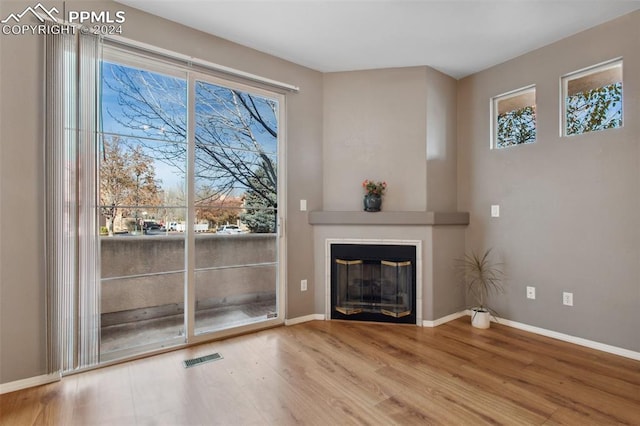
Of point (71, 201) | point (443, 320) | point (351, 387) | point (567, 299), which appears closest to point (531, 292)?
point (567, 299)

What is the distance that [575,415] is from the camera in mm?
1758

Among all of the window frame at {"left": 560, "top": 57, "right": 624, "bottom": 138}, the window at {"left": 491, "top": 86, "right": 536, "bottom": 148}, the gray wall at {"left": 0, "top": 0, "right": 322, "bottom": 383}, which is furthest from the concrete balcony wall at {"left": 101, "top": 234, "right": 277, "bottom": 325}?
the window frame at {"left": 560, "top": 57, "right": 624, "bottom": 138}

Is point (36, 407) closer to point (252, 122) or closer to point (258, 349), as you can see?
point (258, 349)

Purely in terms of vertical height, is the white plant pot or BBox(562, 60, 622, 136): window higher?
BBox(562, 60, 622, 136): window

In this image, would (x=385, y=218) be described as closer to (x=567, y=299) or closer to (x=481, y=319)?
(x=481, y=319)

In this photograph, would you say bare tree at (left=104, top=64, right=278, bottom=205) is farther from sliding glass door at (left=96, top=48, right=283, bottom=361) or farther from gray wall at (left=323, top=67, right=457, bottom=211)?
gray wall at (left=323, top=67, right=457, bottom=211)

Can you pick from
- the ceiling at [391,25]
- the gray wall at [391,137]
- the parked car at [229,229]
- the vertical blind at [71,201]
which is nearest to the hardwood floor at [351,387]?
the vertical blind at [71,201]

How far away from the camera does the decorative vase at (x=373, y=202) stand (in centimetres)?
328

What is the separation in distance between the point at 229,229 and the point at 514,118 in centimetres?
308

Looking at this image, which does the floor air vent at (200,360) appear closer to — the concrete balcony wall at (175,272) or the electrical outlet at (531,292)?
the concrete balcony wall at (175,272)

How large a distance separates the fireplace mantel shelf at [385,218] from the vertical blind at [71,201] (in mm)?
1968

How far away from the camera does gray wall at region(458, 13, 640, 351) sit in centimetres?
249

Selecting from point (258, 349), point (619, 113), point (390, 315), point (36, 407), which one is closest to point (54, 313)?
→ point (36, 407)

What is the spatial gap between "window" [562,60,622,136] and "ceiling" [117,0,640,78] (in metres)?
0.39
